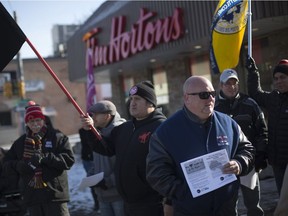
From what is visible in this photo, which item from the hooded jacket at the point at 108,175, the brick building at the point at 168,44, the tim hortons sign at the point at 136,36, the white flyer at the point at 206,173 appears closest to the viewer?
the white flyer at the point at 206,173

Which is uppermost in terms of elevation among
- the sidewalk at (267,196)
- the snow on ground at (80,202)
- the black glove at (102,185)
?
the black glove at (102,185)

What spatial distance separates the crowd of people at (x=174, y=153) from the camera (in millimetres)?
2896

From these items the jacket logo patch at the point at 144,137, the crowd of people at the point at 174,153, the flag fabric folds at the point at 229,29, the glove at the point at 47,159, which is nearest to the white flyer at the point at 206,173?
the crowd of people at the point at 174,153

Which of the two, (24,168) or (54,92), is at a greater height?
(54,92)

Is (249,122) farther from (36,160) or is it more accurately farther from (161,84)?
(161,84)

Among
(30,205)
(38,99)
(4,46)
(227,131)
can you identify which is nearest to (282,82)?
(227,131)

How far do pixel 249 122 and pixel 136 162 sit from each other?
57.0 inches

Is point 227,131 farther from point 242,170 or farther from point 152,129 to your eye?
point 152,129

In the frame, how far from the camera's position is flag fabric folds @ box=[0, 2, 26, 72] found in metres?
3.45

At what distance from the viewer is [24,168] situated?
A: 452cm

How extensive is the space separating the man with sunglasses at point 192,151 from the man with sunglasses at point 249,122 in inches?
55.1

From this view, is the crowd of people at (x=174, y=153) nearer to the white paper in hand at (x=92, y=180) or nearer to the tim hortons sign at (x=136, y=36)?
the white paper in hand at (x=92, y=180)

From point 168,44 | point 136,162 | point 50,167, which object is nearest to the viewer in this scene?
point 136,162

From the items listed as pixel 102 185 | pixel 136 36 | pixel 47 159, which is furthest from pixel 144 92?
pixel 136 36
